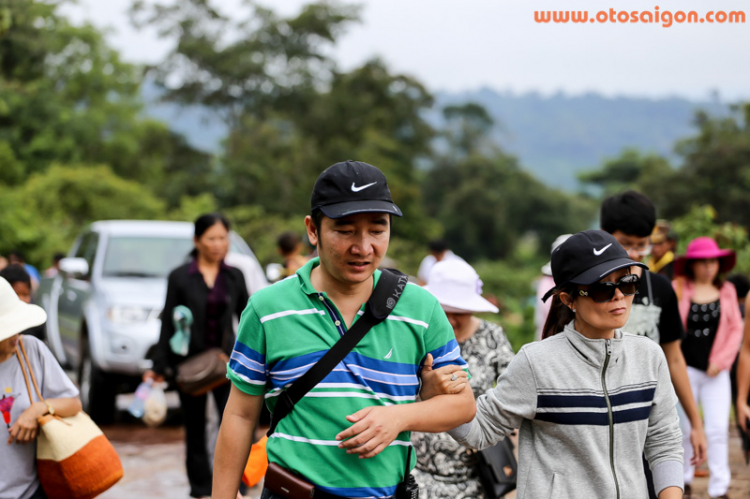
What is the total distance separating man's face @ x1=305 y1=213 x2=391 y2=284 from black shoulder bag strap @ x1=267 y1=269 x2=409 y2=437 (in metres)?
0.08

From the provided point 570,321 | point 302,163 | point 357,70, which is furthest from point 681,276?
point 357,70

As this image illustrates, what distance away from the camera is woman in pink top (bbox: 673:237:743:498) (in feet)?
22.4

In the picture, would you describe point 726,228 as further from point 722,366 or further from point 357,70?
point 357,70

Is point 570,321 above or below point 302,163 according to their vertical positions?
below

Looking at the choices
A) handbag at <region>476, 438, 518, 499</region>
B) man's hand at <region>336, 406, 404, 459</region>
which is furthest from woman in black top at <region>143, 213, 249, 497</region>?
man's hand at <region>336, 406, 404, 459</region>

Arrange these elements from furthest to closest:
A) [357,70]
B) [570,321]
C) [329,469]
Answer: [357,70] < [570,321] < [329,469]

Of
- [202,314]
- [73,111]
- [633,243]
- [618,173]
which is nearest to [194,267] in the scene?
[202,314]

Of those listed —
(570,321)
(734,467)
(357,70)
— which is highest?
(357,70)

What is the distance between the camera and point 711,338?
706 cm

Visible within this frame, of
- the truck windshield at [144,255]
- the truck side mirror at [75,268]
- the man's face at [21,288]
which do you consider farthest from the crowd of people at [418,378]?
the truck windshield at [144,255]

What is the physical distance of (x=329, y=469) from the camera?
2678 millimetres

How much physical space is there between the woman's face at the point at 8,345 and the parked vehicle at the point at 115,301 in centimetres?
466

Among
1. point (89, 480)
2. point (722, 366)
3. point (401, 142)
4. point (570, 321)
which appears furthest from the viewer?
point (401, 142)

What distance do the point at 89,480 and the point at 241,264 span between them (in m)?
3.70
